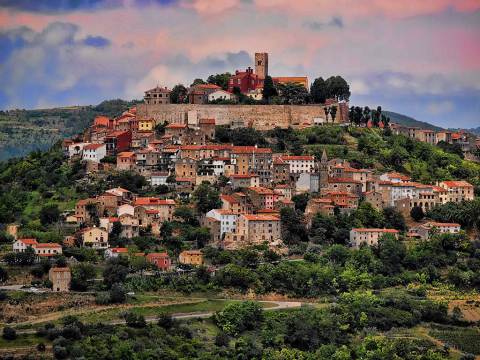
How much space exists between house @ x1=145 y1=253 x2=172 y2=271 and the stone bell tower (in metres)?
25.1

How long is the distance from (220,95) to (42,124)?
41.0 metres

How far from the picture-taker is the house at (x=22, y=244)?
173 ft

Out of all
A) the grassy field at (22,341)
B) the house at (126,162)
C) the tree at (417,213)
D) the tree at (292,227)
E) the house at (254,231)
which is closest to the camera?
the grassy field at (22,341)

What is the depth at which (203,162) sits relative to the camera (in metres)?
62.3

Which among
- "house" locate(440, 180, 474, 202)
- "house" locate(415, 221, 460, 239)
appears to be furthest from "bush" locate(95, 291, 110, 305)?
"house" locate(440, 180, 474, 202)

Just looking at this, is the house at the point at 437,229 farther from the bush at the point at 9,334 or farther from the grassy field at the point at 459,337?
the bush at the point at 9,334

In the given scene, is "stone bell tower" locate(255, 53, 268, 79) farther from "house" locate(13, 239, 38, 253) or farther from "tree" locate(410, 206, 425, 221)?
"house" locate(13, 239, 38, 253)

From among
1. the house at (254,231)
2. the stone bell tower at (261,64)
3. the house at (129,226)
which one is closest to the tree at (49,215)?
the house at (129,226)

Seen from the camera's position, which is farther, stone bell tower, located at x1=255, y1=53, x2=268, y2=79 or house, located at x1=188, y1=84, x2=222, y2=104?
stone bell tower, located at x1=255, y1=53, x2=268, y2=79

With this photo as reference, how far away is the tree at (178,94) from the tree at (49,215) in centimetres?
1646

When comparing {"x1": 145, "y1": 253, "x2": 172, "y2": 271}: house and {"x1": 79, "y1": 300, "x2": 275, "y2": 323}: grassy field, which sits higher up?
{"x1": 145, "y1": 253, "x2": 172, "y2": 271}: house

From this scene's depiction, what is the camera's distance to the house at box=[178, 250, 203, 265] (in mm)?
53656

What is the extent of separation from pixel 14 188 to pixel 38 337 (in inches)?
780

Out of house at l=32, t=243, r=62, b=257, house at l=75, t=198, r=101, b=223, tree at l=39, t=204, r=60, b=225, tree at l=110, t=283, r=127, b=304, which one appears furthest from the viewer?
house at l=75, t=198, r=101, b=223
